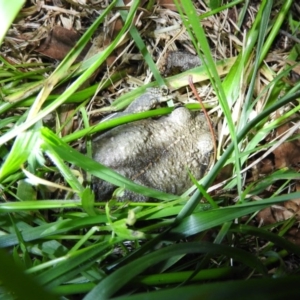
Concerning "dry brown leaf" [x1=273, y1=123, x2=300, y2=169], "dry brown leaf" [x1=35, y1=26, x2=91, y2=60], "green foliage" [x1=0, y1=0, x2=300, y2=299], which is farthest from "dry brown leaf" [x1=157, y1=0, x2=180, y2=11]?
"dry brown leaf" [x1=273, y1=123, x2=300, y2=169]

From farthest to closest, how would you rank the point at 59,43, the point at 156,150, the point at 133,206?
1. the point at 59,43
2. the point at 156,150
3. the point at 133,206

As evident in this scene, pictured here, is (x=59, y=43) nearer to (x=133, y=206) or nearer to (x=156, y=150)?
(x=156, y=150)

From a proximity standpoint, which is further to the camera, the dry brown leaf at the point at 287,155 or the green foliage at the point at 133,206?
the dry brown leaf at the point at 287,155

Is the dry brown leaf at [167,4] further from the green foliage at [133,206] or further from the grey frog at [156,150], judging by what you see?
the grey frog at [156,150]

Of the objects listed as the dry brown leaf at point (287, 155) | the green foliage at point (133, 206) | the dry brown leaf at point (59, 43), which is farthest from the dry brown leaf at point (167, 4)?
the dry brown leaf at point (287, 155)

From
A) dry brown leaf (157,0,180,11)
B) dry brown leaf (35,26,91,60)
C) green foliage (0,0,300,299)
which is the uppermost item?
dry brown leaf (157,0,180,11)

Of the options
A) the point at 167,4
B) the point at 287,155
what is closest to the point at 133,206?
the point at 287,155

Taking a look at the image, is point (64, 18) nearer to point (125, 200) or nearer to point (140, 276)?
point (125, 200)

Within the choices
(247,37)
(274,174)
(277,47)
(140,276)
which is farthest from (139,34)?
(140,276)

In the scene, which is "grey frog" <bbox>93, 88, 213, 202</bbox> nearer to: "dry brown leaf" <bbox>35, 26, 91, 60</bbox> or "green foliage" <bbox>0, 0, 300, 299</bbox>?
"green foliage" <bbox>0, 0, 300, 299</bbox>

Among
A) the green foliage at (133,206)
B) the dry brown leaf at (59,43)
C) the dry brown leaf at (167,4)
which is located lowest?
the green foliage at (133,206)
